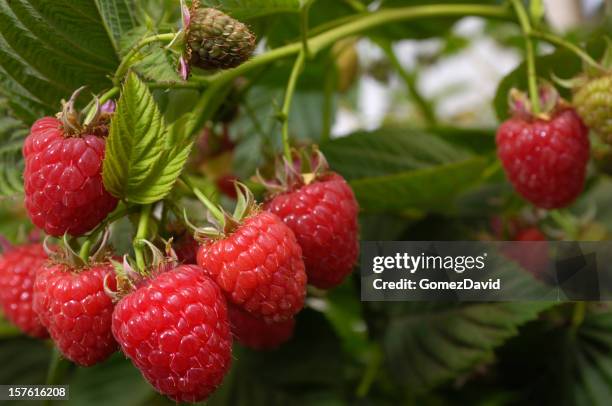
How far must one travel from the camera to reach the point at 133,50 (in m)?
0.38

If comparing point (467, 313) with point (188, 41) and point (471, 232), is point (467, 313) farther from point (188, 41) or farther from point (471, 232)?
point (188, 41)

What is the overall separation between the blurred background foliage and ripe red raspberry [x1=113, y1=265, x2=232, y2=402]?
0.25 ft

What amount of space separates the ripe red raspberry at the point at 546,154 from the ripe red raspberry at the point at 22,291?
13.4 inches

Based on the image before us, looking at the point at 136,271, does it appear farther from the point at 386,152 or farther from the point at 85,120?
the point at 386,152

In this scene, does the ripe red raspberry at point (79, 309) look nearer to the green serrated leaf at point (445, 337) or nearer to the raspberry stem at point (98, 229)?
the raspberry stem at point (98, 229)

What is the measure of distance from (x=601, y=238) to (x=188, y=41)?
467 mm

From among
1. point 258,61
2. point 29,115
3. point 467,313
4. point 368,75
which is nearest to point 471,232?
point 467,313

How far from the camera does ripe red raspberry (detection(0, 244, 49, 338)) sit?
475 mm

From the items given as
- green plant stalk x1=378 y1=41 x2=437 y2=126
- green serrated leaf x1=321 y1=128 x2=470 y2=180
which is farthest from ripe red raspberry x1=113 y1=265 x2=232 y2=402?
green plant stalk x1=378 y1=41 x2=437 y2=126

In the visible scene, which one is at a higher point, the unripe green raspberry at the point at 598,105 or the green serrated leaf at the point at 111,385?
the unripe green raspberry at the point at 598,105

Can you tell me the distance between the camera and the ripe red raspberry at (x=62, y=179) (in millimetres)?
365

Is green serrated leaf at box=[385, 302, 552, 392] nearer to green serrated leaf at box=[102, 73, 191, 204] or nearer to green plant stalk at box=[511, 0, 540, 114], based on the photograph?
green plant stalk at box=[511, 0, 540, 114]

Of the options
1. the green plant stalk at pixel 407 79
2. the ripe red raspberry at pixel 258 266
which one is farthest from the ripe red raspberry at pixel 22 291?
the green plant stalk at pixel 407 79

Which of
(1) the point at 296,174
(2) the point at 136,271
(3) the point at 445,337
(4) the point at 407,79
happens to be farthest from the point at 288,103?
(4) the point at 407,79
